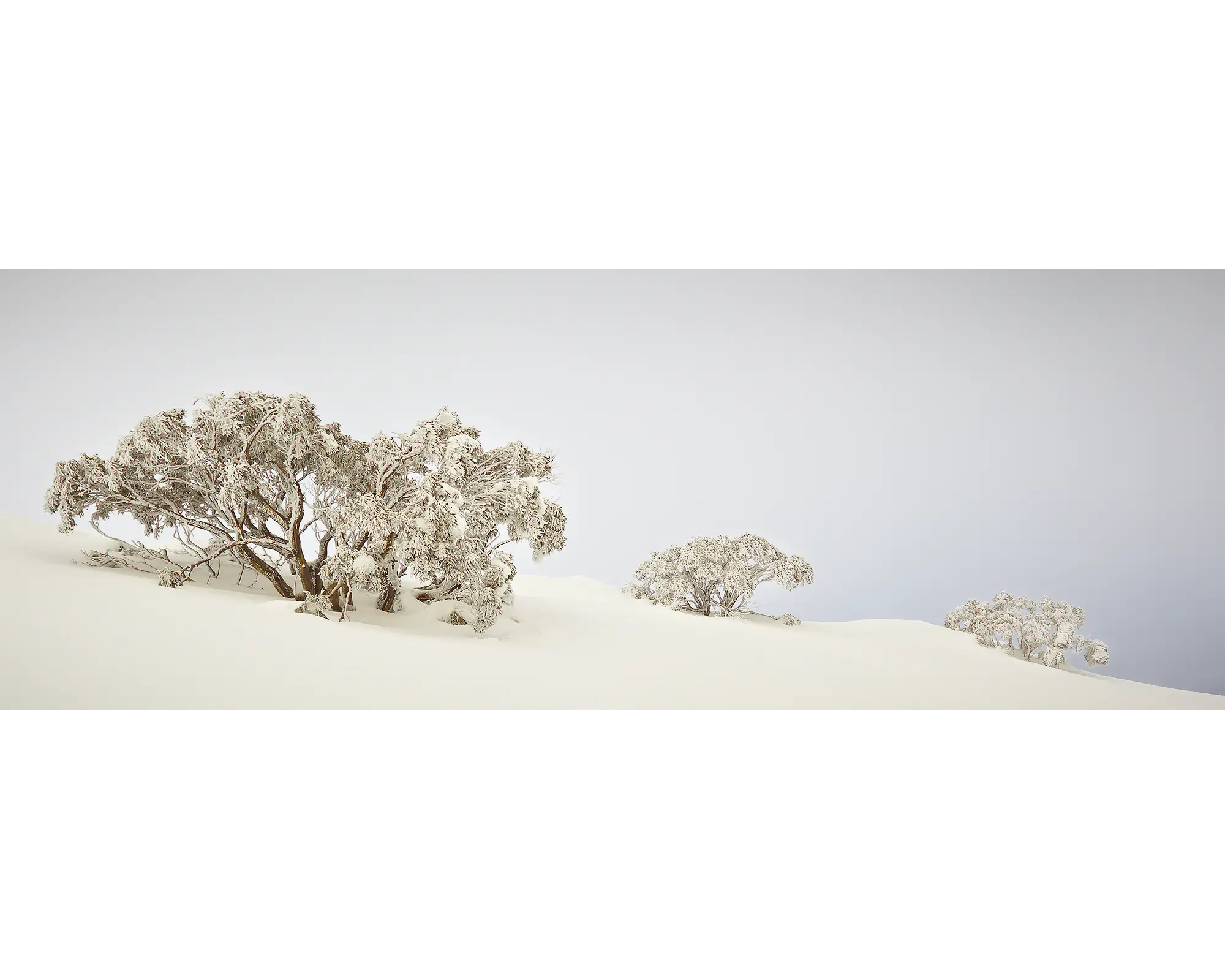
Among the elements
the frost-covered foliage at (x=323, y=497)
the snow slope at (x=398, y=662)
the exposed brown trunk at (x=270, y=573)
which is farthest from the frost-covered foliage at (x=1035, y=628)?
the exposed brown trunk at (x=270, y=573)

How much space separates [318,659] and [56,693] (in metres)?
1.60

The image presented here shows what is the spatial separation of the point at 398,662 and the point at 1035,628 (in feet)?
32.8

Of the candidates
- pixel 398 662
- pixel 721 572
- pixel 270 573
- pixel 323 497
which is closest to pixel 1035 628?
pixel 721 572

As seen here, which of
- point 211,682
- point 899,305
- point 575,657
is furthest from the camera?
point 899,305

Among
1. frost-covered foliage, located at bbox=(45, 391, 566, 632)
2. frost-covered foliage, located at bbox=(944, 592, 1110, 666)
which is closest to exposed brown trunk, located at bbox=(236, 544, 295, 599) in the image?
frost-covered foliage, located at bbox=(45, 391, 566, 632)

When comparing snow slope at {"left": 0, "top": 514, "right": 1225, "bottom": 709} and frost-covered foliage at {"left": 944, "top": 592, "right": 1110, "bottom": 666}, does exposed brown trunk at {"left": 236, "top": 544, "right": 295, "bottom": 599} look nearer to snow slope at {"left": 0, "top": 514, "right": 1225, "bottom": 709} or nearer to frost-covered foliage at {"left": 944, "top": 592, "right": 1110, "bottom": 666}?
snow slope at {"left": 0, "top": 514, "right": 1225, "bottom": 709}

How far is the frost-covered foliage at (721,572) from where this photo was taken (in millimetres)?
9664

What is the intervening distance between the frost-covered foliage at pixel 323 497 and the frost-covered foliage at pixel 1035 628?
8.38 metres

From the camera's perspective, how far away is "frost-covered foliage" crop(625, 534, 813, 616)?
966 cm

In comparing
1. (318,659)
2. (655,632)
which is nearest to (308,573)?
(318,659)

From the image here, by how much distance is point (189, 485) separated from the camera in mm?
6316

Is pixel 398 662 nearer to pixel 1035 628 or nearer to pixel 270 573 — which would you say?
pixel 270 573

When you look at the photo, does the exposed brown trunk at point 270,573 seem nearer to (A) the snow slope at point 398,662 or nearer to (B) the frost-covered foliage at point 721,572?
(A) the snow slope at point 398,662

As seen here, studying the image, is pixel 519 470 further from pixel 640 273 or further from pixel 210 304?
pixel 210 304
